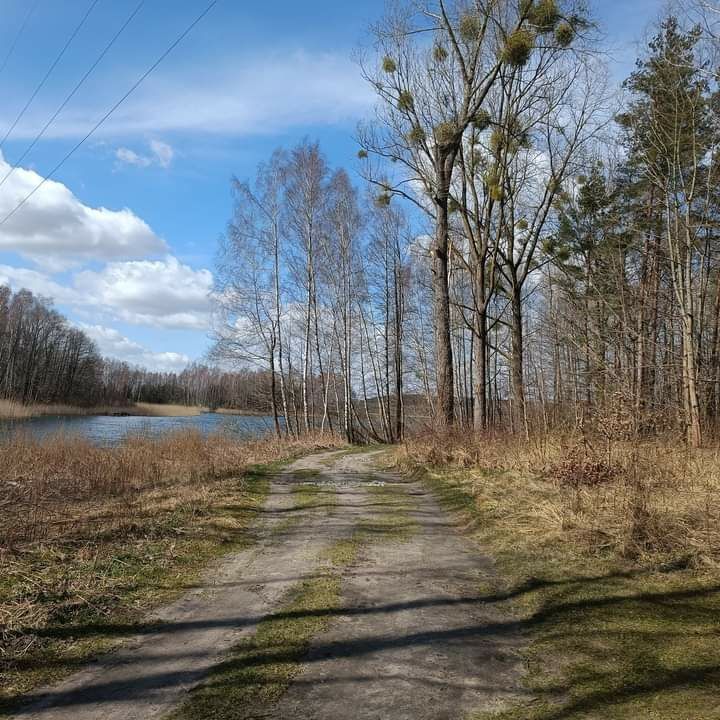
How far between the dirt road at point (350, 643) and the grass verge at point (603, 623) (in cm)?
23

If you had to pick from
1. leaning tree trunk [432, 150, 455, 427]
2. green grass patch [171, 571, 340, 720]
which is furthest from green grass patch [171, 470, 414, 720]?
leaning tree trunk [432, 150, 455, 427]

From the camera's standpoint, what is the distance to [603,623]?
405 centimetres

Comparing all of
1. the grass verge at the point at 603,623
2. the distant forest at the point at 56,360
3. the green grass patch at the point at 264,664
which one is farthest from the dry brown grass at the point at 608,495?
the distant forest at the point at 56,360

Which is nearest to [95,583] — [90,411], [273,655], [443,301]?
[273,655]

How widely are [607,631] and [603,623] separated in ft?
0.50

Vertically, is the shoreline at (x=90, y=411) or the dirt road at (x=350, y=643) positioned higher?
the shoreline at (x=90, y=411)

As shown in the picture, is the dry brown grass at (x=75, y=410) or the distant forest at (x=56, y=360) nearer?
the dry brown grass at (x=75, y=410)

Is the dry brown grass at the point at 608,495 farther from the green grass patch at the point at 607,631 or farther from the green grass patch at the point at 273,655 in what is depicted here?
the green grass patch at the point at 273,655

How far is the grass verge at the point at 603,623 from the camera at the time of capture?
2979mm

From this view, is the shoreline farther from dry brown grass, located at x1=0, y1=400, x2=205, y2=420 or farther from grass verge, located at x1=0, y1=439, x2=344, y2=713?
grass verge, located at x1=0, y1=439, x2=344, y2=713

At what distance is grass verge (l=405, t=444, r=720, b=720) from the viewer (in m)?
2.98

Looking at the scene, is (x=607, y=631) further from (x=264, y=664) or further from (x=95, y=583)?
(x=95, y=583)

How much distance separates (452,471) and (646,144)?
11202 millimetres

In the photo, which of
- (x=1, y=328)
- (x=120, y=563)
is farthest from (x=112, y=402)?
(x=120, y=563)
